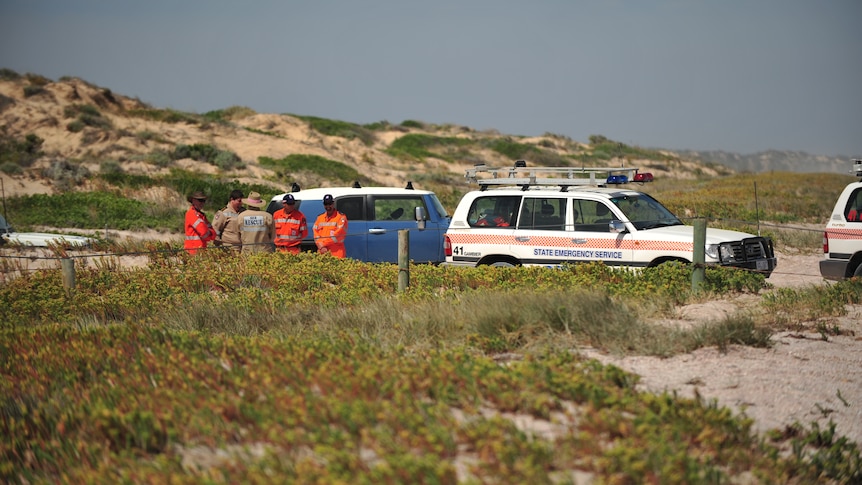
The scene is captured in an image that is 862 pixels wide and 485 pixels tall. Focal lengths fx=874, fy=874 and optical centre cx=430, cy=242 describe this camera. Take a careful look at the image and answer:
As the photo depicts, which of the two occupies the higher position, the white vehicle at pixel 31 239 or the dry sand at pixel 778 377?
the white vehicle at pixel 31 239

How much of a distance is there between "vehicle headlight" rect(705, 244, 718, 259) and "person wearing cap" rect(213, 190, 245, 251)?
722cm

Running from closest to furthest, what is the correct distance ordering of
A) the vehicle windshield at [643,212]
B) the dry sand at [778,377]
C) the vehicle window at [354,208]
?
the dry sand at [778,377]
the vehicle windshield at [643,212]
the vehicle window at [354,208]

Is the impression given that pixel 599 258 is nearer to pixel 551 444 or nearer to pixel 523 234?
pixel 523 234

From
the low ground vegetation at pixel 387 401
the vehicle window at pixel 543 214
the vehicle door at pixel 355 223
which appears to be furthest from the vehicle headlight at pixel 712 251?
the vehicle door at pixel 355 223

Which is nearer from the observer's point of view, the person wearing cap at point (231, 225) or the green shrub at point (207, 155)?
the person wearing cap at point (231, 225)

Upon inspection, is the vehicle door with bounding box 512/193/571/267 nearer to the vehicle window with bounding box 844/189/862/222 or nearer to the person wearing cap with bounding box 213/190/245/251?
the vehicle window with bounding box 844/189/862/222

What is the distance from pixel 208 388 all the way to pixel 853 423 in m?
4.71

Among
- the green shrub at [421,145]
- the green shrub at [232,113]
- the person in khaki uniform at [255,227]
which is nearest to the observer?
the person in khaki uniform at [255,227]

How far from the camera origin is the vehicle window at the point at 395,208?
49.3 feet

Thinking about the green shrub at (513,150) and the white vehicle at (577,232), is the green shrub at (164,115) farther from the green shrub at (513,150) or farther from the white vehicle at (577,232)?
the white vehicle at (577,232)

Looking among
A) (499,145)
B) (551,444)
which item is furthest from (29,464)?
(499,145)

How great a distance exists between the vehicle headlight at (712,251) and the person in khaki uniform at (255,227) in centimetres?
663

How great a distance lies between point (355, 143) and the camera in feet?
193

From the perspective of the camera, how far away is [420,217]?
1386cm
